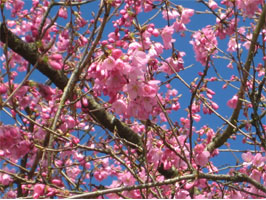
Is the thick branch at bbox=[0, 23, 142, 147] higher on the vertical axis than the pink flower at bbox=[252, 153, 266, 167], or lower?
higher

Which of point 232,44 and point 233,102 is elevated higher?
point 232,44

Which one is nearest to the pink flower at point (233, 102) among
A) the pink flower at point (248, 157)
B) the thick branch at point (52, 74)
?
the thick branch at point (52, 74)

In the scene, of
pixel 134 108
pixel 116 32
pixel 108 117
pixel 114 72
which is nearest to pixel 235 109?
pixel 108 117

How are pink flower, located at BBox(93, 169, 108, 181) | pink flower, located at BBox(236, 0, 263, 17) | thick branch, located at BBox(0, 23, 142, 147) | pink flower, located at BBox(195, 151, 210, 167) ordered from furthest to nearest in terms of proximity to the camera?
pink flower, located at BBox(93, 169, 108, 181) < thick branch, located at BBox(0, 23, 142, 147) < pink flower, located at BBox(236, 0, 263, 17) < pink flower, located at BBox(195, 151, 210, 167)

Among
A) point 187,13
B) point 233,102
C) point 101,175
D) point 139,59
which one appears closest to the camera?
point 139,59

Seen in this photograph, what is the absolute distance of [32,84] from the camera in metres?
2.00

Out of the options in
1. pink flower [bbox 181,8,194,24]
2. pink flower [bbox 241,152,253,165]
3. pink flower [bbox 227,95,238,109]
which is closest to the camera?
pink flower [bbox 241,152,253,165]

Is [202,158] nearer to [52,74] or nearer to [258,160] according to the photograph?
[258,160]

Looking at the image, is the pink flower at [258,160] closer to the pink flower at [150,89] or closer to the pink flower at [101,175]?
the pink flower at [150,89]

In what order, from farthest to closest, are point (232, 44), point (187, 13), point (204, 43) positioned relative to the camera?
1. point (232, 44)
2. point (204, 43)
3. point (187, 13)

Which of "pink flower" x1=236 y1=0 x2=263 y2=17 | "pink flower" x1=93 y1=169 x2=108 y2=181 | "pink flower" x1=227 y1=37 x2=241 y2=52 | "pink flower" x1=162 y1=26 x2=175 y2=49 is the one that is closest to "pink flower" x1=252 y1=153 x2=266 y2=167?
"pink flower" x1=162 y1=26 x2=175 y2=49

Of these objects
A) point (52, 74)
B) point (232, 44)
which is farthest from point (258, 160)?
point (232, 44)

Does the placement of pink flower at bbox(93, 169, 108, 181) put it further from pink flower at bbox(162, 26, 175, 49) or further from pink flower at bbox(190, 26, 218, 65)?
pink flower at bbox(190, 26, 218, 65)

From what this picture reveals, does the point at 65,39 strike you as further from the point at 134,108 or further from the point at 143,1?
Answer: the point at 134,108
